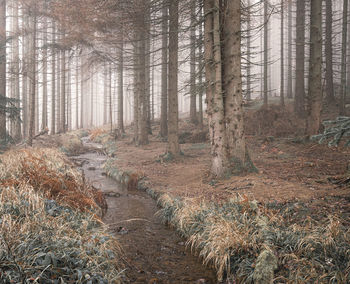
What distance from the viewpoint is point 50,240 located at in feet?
10.1

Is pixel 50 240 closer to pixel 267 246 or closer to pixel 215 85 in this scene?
pixel 267 246

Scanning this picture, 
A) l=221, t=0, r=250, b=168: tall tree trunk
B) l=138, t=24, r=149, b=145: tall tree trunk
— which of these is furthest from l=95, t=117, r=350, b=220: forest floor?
l=138, t=24, r=149, b=145: tall tree trunk

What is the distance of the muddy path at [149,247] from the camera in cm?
335

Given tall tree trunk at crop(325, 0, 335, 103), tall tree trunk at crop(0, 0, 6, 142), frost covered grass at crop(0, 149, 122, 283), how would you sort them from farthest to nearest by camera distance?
tall tree trunk at crop(325, 0, 335, 103) → tall tree trunk at crop(0, 0, 6, 142) → frost covered grass at crop(0, 149, 122, 283)

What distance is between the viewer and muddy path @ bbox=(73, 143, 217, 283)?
11.0ft

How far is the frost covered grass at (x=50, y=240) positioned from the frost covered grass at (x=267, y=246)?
4.35 feet

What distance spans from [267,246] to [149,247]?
1905 millimetres

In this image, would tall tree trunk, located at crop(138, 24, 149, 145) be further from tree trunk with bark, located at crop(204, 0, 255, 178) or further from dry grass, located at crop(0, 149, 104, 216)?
dry grass, located at crop(0, 149, 104, 216)

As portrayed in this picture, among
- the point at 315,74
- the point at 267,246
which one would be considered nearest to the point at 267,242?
the point at 267,246

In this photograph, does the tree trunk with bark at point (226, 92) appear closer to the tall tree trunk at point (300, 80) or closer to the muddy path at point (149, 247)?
the muddy path at point (149, 247)

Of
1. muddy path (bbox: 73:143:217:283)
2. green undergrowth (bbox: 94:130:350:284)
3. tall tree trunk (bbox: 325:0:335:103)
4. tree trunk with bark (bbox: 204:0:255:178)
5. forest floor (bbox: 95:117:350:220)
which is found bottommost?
muddy path (bbox: 73:143:217:283)

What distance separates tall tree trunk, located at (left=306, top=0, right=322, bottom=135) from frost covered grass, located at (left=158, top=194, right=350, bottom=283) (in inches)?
232

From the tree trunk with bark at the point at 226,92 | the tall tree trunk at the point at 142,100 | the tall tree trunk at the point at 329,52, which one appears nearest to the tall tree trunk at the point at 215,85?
the tree trunk with bark at the point at 226,92

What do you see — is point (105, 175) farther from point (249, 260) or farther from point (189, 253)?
point (249, 260)
